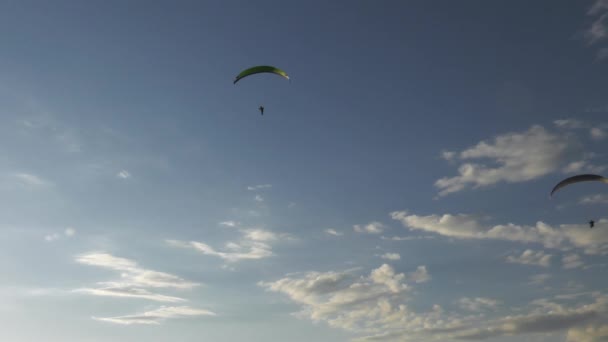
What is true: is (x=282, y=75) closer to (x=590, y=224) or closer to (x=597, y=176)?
(x=597, y=176)

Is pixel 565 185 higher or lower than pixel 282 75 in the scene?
lower

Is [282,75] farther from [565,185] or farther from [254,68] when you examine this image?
[565,185]

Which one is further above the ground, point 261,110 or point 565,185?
point 261,110

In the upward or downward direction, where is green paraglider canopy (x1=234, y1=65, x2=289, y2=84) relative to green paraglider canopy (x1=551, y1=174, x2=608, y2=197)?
upward

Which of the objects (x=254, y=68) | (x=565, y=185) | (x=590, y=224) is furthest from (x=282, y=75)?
(x=590, y=224)

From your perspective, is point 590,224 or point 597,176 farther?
point 590,224

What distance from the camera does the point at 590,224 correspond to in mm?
102625

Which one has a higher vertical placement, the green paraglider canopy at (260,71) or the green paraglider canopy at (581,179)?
the green paraglider canopy at (260,71)

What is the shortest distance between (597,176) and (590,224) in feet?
41.3

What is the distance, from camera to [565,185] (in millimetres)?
96500

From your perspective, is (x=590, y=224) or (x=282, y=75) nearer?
(x=282, y=75)

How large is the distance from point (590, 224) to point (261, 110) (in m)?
54.4

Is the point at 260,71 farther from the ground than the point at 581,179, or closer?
farther from the ground

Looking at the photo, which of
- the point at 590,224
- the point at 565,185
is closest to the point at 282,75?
the point at 565,185
